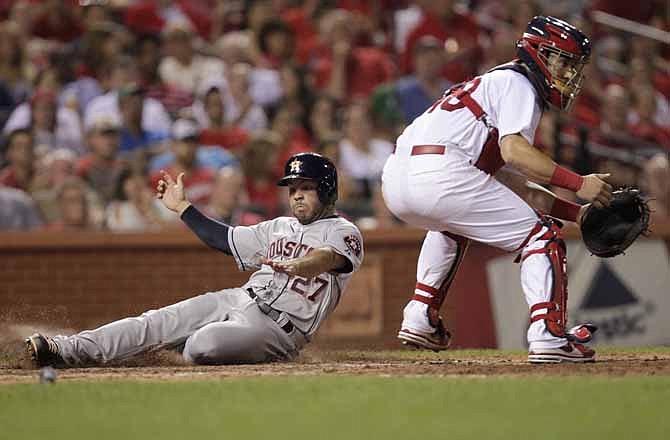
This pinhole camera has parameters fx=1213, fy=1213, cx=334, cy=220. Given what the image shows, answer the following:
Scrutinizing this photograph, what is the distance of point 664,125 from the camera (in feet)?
45.0

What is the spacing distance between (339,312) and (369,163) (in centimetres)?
207

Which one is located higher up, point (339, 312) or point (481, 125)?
point (481, 125)

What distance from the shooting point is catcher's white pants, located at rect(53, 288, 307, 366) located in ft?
21.9

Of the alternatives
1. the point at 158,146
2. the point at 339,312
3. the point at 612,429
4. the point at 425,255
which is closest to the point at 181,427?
the point at 612,429

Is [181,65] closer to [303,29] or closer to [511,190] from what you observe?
[303,29]

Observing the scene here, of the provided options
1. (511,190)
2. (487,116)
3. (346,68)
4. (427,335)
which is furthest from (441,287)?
(346,68)

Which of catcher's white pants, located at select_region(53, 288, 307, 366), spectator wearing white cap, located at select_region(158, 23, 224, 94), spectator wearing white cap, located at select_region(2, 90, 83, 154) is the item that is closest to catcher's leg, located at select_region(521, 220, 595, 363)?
catcher's white pants, located at select_region(53, 288, 307, 366)

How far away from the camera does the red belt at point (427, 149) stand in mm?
6867

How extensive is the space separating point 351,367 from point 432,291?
85cm

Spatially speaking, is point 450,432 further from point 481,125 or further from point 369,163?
point 369,163

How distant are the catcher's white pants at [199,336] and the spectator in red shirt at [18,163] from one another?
15.0 ft

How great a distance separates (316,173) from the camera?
6996mm

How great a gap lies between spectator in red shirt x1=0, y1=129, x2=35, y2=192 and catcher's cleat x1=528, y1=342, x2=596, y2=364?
6.04 metres

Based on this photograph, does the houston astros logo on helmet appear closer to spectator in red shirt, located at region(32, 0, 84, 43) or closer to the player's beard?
the player's beard
